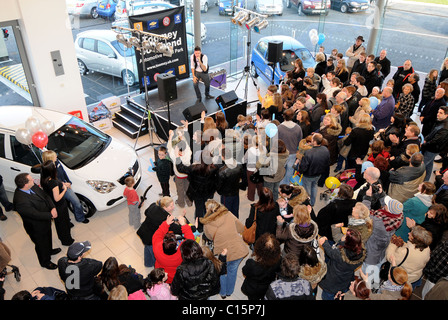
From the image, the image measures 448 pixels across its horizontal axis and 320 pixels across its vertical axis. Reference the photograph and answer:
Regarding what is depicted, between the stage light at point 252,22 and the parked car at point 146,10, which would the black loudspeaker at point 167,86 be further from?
the stage light at point 252,22

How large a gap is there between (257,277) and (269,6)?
34.5ft

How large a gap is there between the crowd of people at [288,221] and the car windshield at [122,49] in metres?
3.84

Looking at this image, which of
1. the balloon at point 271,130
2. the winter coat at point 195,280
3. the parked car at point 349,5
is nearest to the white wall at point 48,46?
the balloon at point 271,130

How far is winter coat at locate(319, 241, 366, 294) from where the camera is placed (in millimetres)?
Result: 4008

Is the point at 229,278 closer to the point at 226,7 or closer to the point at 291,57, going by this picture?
the point at 291,57

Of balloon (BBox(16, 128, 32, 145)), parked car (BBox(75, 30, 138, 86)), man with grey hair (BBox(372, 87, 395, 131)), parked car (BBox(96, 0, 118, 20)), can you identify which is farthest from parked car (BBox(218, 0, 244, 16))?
balloon (BBox(16, 128, 32, 145))

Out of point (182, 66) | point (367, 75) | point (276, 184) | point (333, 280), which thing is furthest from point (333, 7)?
point (333, 280)

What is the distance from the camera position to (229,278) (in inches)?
183

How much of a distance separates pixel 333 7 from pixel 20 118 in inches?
399

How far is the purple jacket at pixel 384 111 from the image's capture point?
7297 millimetres

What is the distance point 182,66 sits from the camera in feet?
33.7

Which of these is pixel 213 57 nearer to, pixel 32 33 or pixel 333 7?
pixel 333 7

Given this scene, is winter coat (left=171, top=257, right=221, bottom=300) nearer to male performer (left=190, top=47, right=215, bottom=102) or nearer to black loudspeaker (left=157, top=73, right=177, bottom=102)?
black loudspeaker (left=157, top=73, right=177, bottom=102)

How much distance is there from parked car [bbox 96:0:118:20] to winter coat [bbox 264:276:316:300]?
7.95 metres
